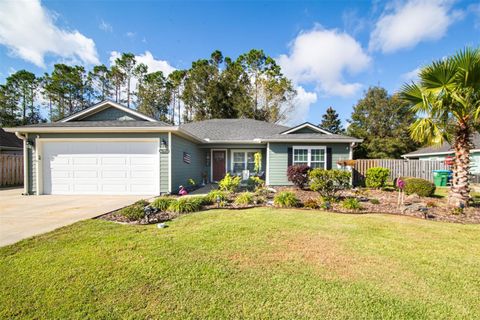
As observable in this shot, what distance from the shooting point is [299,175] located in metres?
10.1

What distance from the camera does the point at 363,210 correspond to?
6617mm

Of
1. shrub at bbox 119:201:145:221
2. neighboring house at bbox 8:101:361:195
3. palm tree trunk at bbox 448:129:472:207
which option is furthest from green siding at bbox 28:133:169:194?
palm tree trunk at bbox 448:129:472:207

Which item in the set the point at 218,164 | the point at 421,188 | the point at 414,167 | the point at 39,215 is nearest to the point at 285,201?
the point at 421,188

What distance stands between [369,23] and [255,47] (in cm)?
1762

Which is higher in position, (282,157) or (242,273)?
(282,157)

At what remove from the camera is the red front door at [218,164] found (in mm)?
13984

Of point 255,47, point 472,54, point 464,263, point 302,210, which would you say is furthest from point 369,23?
point 255,47

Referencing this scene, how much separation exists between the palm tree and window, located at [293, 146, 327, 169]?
15.2 ft

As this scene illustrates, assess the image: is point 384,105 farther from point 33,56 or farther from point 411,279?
point 33,56

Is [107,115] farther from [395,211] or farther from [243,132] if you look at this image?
[395,211]

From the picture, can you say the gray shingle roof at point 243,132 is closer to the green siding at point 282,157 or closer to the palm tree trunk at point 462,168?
the green siding at point 282,157

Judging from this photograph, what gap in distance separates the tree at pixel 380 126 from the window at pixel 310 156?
17648 millimetres

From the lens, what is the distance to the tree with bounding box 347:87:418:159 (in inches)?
1005

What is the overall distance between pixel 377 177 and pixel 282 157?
14.6ft
